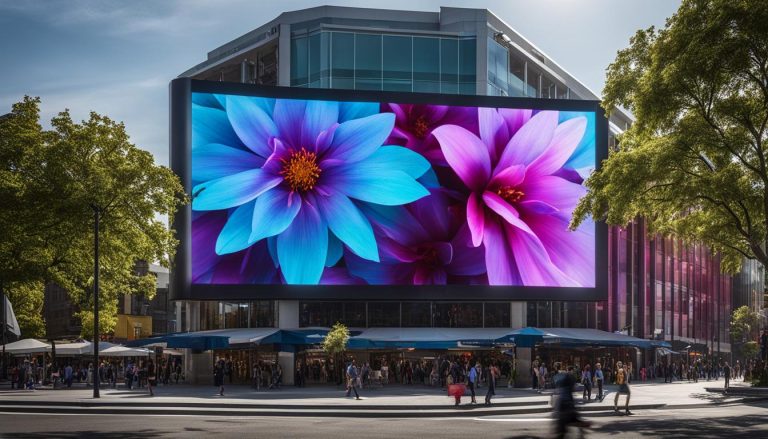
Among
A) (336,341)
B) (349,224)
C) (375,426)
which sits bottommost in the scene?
(375,426)

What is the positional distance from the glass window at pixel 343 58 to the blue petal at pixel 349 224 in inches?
409

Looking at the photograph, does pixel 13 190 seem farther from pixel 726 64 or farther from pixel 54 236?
pixel 726 64

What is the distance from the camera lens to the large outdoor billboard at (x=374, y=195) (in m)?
58.5

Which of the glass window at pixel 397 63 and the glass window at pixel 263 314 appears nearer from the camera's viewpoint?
the glass window at pixel 263 314

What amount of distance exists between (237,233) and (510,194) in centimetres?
1738

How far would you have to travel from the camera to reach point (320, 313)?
201 ft

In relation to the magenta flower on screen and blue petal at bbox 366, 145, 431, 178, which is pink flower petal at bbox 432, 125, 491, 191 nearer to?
the magenta flower on screen

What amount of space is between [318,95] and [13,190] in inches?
913

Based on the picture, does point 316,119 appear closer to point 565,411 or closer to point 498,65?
point 498,65

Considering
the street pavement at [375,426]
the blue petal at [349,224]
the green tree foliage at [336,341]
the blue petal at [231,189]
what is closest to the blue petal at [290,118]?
the blue petal at [231,189]

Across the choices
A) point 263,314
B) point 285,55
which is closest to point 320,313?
point 263,314

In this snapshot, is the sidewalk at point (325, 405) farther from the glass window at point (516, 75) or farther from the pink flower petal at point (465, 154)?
the glass window at point (516, 75)

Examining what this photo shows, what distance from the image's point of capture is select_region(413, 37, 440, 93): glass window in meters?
66.8

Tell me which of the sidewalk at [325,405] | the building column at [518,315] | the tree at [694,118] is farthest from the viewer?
the building column at [518,315]
